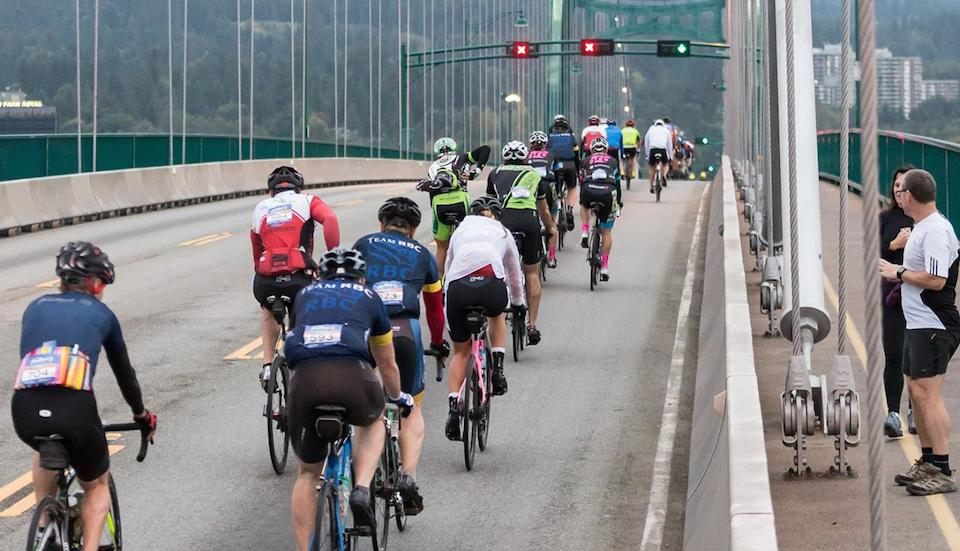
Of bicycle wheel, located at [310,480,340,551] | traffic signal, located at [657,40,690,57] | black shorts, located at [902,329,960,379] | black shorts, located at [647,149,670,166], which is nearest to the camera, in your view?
bicycle wheel, located at [310,480,340,551]

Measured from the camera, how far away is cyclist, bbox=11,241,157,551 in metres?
7.22

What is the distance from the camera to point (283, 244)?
11945mm

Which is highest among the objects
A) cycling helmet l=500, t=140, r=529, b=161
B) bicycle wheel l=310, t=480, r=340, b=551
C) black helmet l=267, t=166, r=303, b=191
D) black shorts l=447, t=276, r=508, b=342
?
cycling helmet l=500, t=140, r=529, b=161

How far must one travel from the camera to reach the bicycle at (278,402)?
11133 mm

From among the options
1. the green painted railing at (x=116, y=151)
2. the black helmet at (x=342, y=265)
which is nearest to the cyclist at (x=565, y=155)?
the green painted railing at (x=116, y=151)

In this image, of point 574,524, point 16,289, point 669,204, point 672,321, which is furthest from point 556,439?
point 669,204

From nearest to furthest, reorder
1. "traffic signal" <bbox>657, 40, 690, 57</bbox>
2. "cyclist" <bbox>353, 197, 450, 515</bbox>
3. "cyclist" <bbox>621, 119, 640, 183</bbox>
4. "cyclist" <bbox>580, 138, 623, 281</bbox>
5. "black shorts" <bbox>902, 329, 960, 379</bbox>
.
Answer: "cyclist" <bbox>353, 197, 450, 515</bbox> < "black shorts" <bbox>902, 329, 960, 379</bbox> < "cyclist" <bbox>580, 138, 623, 281</bbox> < "cyclist" <bbox>621, 119, 640, 183</bbox> < "traffic signal" <bbox>657, 40, 690, 57</bbox>

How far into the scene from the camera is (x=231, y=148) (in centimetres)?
4997

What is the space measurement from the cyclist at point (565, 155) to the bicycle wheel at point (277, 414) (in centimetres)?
1514

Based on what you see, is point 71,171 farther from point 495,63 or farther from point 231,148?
point 495,63

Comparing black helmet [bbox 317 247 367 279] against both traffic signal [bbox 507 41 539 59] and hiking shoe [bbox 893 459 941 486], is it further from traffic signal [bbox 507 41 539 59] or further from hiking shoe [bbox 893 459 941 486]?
traffic signal [bbox 507 41 539 59]

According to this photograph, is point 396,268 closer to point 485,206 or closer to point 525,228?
point 485,206

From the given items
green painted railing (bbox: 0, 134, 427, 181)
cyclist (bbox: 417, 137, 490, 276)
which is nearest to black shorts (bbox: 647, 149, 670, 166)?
green painted railing (bbox: 0, 134, 427, 181)

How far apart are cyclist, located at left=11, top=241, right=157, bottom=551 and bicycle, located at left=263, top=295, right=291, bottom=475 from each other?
3.31 metres
